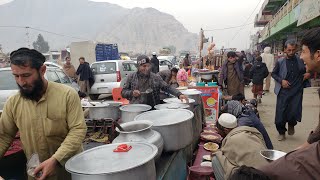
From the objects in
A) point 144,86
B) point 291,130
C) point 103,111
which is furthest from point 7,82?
point 291,130

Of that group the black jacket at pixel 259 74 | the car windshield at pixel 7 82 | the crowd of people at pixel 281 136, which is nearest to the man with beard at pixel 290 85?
the crowd of people at pixel 281 136

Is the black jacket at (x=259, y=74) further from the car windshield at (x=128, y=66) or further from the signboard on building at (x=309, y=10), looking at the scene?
the car windshield at (x=128, y=66)

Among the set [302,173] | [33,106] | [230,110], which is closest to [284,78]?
[230,110]

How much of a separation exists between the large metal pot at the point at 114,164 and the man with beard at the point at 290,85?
13.8 feet

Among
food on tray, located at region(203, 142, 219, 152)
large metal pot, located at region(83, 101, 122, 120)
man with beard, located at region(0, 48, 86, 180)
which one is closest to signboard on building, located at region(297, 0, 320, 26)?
food on tray, located at region(203, 142, 219, 152)

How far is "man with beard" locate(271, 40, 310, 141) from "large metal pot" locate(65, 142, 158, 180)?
4.21m

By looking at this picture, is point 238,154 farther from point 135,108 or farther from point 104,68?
point 104,68

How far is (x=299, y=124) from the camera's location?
6617 millimetres

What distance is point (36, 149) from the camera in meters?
1.97

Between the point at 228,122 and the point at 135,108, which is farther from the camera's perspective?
the point at 228,122

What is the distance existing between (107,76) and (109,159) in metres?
9.43

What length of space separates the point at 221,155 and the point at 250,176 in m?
1.14

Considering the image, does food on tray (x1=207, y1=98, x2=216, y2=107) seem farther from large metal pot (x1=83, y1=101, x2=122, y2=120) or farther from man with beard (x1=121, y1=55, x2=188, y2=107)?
large metal pot (x1=83, y1=101, x2=122, y2=120)

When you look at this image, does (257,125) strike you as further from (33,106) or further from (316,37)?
(33,106)
